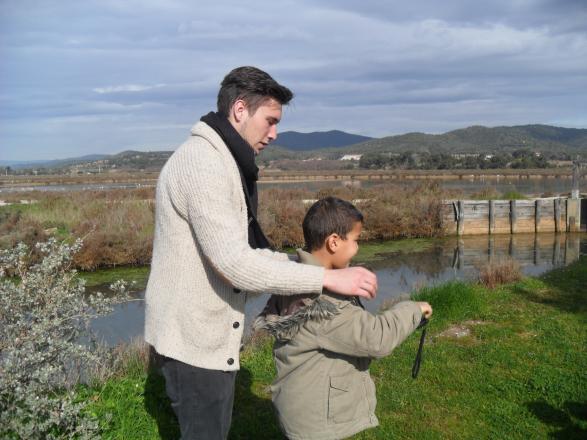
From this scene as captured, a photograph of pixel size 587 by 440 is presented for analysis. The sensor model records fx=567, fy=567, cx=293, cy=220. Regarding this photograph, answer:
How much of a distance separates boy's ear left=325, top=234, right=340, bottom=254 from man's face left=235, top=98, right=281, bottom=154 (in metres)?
0.50

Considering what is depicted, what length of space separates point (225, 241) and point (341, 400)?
96 cm

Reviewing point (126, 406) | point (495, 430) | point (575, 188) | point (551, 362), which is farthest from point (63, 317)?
point (575, 188)

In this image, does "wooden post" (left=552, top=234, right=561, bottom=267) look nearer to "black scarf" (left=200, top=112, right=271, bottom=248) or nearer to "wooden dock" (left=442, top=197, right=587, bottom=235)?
"wooden dock" (left=442, top=197, right=587, bottom=235)

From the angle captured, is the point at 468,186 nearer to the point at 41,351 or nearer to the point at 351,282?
the point at 41,351

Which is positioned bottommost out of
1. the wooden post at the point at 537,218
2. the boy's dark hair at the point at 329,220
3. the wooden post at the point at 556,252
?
the wooden post at the point at 556,252

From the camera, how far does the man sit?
2.08m

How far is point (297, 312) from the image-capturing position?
7.91 feet

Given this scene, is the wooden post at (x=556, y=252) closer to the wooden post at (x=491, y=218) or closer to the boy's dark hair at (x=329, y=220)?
the wooden post at (x=491, y=218)

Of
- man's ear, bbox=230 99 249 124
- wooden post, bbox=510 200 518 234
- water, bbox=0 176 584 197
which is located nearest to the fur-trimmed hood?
man's ear, bbox=230 99 249 124

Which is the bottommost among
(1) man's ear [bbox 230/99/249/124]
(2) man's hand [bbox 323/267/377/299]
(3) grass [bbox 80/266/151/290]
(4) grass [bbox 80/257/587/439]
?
(3) grass [bbox 80/266/151/290]

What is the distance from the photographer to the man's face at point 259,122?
2338 millimetres

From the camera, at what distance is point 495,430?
14.0 feet

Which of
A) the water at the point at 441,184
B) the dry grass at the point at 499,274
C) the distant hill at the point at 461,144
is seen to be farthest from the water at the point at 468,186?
the distant hill at the point at 461,144

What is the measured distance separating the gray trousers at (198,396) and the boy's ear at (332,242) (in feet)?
2.25
